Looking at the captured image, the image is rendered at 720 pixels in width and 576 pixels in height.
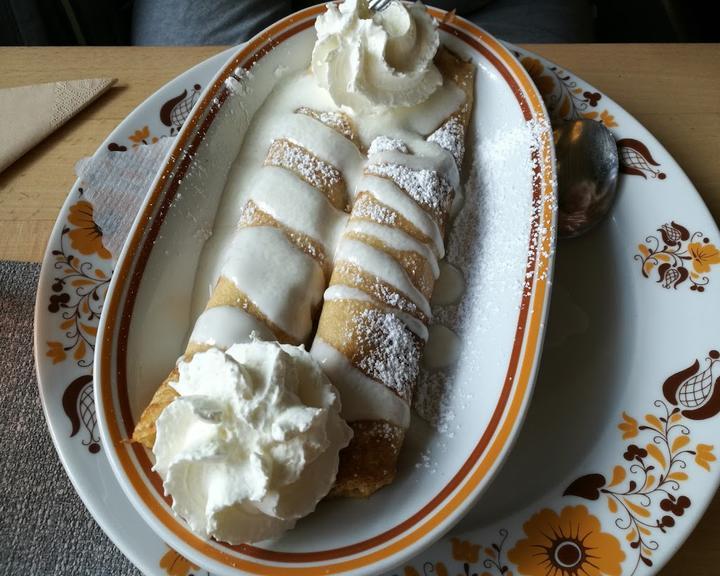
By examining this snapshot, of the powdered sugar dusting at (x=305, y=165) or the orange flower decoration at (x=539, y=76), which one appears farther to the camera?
the orange flower decoration at (x=539, y=76)

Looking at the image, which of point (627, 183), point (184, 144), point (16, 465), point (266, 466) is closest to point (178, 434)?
point (266, 466)

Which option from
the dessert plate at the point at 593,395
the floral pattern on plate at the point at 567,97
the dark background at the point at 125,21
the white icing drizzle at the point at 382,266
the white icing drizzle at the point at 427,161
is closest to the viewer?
the dessert plate at the point at 593,395

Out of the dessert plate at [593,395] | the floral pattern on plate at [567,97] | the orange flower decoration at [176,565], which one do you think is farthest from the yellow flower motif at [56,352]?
the floral pattern on plate at [567,97]

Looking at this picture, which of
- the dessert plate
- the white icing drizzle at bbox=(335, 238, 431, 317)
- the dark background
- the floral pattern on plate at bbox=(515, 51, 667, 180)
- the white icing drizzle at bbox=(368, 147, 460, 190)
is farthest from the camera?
the dark background

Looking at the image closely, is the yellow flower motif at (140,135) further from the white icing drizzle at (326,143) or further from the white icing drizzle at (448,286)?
the white icing drizzle at (448,286)

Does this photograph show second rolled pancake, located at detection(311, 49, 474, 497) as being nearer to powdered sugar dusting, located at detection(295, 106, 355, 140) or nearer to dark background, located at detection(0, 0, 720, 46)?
powdered sugar dusting, located at detection(295, 106, 355, 140)

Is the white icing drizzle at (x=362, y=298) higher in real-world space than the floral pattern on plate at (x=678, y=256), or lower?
lower

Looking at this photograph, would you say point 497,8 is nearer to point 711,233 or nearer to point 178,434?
point 711,233

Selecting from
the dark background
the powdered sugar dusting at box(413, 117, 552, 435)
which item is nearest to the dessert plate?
the powdered sugar dusting at box(413, 117, 552, 435)
